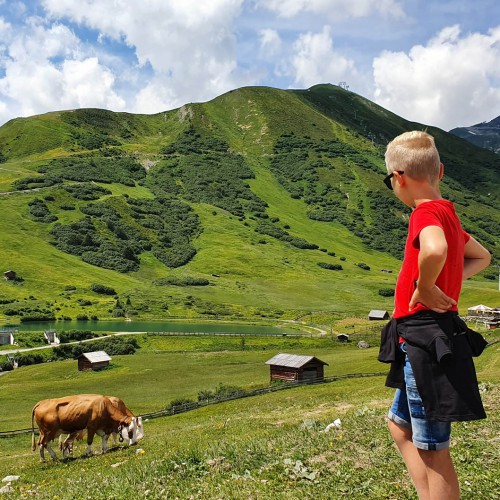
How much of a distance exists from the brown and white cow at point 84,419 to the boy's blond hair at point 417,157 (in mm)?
18647

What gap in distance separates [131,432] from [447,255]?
18834mm

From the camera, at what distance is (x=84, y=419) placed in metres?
20.8

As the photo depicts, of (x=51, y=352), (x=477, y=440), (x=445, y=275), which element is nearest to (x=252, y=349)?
(x=51, y=352)

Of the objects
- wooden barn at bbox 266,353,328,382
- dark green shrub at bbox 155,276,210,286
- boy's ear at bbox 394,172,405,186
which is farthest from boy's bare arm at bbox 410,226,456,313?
dark green shrub at bbox 155,276,210,286

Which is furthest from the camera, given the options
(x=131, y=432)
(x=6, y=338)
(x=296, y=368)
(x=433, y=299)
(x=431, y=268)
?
(x=6, y=338)

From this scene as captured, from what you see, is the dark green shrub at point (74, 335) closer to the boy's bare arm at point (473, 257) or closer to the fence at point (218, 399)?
the fence at point (218, 399)

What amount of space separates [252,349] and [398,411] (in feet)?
323

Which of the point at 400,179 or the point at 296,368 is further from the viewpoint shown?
the point at 296,368

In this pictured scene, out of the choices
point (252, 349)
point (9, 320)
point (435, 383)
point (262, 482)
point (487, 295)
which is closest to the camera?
point (435, 383)

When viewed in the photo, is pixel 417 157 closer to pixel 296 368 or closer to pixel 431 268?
pixel 431 268

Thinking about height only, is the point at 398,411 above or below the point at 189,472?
above

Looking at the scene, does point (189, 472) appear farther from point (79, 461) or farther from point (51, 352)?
point (51, 352)

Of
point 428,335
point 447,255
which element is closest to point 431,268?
point 447,255

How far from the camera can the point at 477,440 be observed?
38.2 feet
